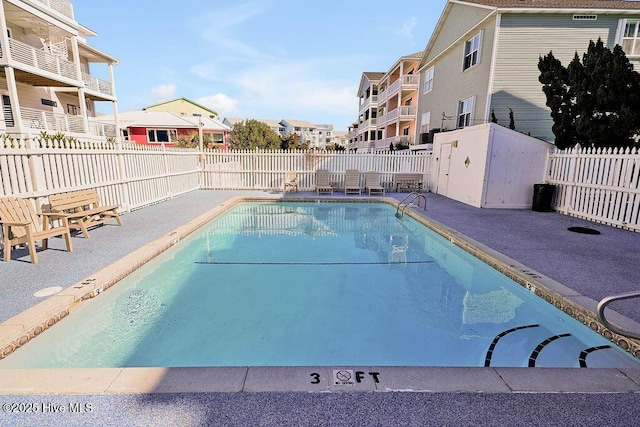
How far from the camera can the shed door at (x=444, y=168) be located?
1237cm

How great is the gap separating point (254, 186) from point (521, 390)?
1382 centimetres

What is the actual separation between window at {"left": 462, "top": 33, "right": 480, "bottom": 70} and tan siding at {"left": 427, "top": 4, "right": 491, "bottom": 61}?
644 millimetres

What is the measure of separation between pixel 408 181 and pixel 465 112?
478cm

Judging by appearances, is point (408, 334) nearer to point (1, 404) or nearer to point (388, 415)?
point (388, 415)

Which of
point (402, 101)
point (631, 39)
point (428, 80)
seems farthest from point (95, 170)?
point (402, 101)

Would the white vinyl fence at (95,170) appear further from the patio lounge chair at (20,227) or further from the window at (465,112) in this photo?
the window at (465,112)

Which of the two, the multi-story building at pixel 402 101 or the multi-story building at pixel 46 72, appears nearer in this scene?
the multi-story building at pixel 46 72

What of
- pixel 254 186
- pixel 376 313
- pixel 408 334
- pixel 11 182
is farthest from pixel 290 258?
pixel 254 186

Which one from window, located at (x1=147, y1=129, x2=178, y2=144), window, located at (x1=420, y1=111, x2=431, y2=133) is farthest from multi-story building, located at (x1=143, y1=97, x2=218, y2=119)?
window, located at (x1=420, y1=111, x2=431, y2=133)

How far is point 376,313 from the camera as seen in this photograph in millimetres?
4305

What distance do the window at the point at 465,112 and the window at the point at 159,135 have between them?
86.9 ft

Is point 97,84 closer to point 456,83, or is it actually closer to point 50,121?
point 50,121

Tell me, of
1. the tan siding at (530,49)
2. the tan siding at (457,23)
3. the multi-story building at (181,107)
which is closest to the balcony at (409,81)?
the tan siding at (457,23)

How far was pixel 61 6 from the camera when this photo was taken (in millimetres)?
15773
